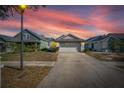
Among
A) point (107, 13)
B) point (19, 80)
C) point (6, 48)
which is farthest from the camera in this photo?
point (6, 48)

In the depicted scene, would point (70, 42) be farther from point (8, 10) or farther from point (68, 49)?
point (8, 10)

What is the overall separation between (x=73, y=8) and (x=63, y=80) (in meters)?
3.96

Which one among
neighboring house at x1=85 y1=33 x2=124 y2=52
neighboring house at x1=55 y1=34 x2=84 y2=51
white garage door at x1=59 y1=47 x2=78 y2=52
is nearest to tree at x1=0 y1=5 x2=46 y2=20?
neighboring house at x1=85 y1=33 x2=124 y2=52

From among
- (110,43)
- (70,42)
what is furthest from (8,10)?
(70,42)

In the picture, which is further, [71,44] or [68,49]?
[71,44]

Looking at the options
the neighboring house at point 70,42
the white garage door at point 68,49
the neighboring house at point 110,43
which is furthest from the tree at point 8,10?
the neighboring house at point 70,42

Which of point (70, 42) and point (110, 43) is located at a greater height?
point (70, 42)

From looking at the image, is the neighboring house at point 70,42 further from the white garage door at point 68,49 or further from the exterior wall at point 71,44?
the white garage door at point 68,49

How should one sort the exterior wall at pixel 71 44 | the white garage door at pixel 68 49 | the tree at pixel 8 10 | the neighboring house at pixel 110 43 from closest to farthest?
the tree at pixel 8 10 < the neighboring house at pixel 110 43 < the white garage door at pixel 68 49 < the exterior wall at pixel 71 44

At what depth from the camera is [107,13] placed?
27.4 feet

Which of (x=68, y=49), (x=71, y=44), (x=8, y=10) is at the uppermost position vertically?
(x=8, y=10)

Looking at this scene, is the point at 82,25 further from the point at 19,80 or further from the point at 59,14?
the point at 19,80
